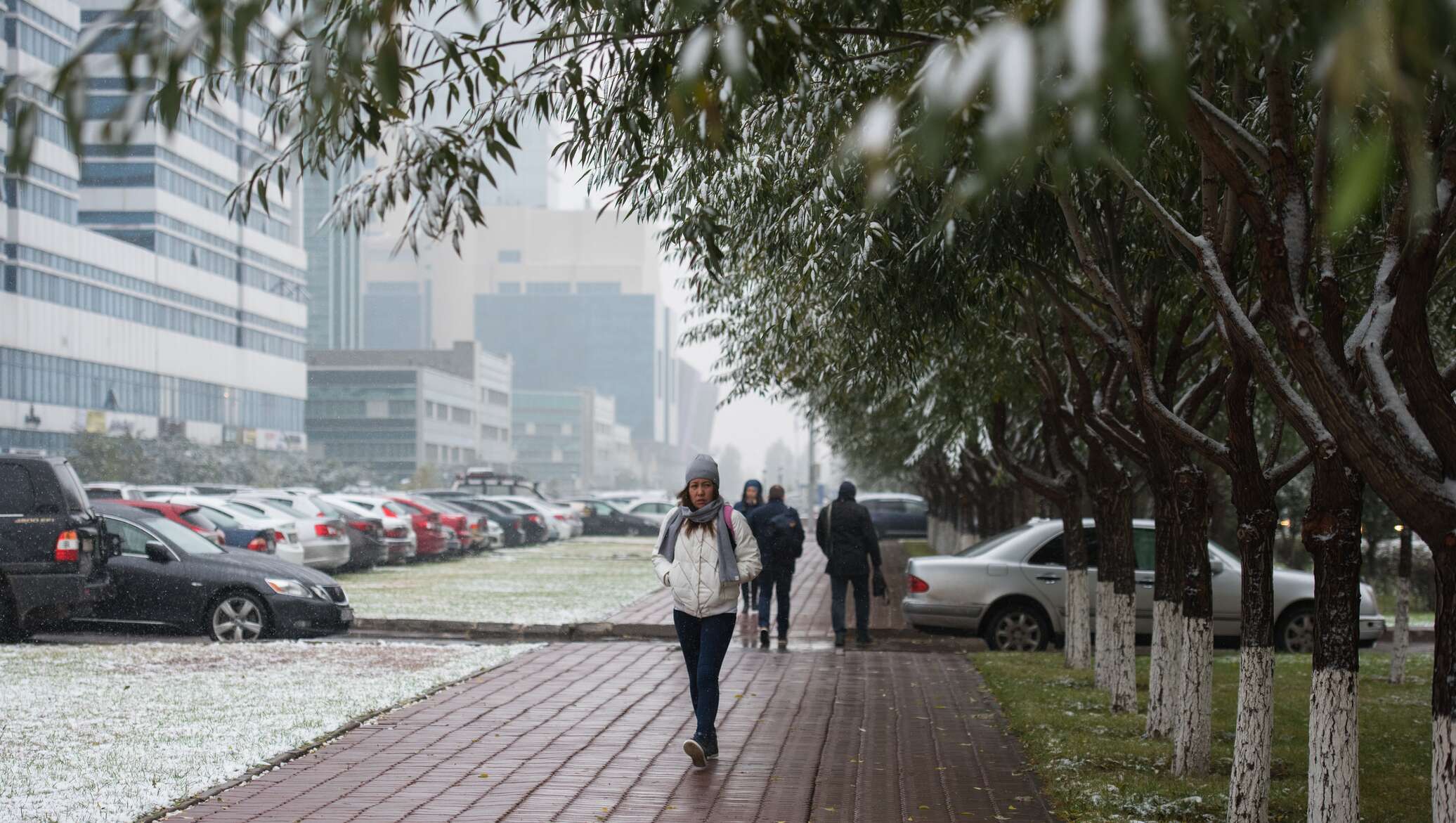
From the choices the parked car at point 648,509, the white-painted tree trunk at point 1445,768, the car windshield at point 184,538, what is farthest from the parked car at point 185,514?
the parked car at point 648,509

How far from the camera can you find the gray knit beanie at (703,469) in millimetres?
9297

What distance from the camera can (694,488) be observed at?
9250mm

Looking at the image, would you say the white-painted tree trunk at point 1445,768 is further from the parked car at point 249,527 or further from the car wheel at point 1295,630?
the parked car at point 249,527

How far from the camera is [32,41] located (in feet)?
217

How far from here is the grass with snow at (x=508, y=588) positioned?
19594 millimetres

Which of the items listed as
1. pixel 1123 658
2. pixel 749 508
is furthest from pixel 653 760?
pixel 749 508

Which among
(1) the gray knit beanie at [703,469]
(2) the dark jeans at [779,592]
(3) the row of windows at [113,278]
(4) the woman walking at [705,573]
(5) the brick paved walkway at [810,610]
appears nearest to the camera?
(4) the woman walking at [705,573]

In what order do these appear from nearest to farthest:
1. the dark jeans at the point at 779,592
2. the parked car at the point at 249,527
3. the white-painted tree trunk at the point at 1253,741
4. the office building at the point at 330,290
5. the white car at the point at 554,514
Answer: the white-painted tree trunk at the point at 1253,741 < the dark jeans at the point at 779,592 < the parked car at the point at 249,527 < the white car at the point at 554,514 < the office building at the point at 330,290

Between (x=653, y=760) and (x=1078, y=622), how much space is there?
6.50m

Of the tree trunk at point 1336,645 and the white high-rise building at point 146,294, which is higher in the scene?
the white high-rise building at point 146,294

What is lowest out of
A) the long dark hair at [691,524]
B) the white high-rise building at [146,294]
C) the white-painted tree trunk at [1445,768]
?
the white-painted tree trunk at [1445,768]

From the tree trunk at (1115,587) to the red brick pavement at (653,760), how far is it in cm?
101

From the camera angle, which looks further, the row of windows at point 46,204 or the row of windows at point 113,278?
the row of windows at point 113,278

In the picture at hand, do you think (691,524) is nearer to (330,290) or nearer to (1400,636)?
(1400,636)
